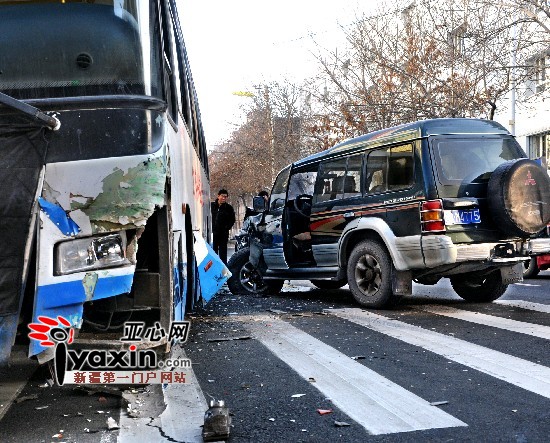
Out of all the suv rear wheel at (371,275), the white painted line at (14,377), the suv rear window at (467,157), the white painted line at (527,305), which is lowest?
the white painted line at (527,305)

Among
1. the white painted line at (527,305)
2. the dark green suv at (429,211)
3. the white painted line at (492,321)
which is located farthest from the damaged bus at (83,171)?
the white painted line at (527,305)

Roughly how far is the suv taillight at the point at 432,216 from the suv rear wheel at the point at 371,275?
878 mm

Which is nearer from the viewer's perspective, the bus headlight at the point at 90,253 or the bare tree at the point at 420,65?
the bus headlight at the point at 90,253

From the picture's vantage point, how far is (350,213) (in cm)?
971

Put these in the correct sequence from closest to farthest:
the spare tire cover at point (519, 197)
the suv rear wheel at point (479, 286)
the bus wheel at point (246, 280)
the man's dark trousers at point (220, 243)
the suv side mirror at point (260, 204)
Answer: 1. the spare tire cover at point (519, 197)
2. the suv rear wheel at point (479, 286)
3. the suv side mirror at point (260, 204)
4. the bus wheel at point (246, 280)
5. the man's dark trousers at point (220, 243)

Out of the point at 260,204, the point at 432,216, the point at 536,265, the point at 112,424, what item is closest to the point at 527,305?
the point at 432,216

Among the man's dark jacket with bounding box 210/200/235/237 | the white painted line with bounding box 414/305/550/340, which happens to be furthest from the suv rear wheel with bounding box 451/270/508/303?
the man's dark jacket with bounding box 210/200/235/237

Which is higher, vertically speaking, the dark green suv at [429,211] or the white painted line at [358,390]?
the dark green suv at [429,211]

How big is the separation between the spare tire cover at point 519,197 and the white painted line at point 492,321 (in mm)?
1030

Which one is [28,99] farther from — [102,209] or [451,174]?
[451,174]

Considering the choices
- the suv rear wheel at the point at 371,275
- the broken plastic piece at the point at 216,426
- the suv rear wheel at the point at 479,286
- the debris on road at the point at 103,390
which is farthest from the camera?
the suv rear wheel at the point at 479,286

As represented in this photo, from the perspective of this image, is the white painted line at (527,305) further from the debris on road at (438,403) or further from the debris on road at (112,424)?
the debris on road at (112,424)

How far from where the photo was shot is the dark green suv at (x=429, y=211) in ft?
27.1

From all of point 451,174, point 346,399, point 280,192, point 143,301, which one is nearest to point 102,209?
point 143,301
